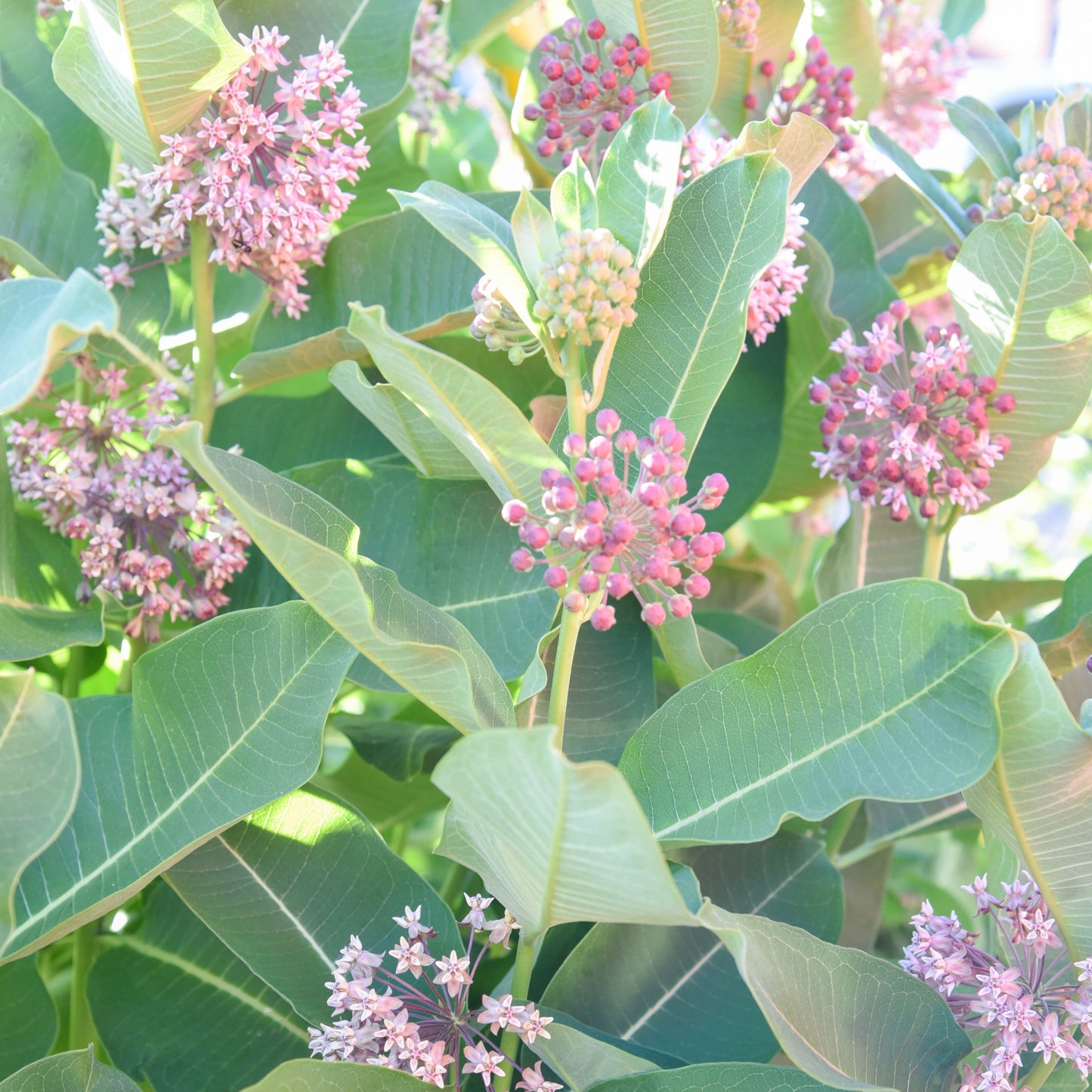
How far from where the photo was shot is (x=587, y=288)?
794 mm

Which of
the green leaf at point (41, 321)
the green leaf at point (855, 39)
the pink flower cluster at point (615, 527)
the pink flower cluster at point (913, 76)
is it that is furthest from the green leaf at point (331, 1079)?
the pink flower cluster at point (913, 76)

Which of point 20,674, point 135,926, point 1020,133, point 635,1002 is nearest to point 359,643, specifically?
point 20,674

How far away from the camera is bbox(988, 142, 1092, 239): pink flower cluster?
1104 mm

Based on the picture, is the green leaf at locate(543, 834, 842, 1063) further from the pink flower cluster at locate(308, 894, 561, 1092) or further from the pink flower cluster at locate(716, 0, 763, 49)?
the pink flower cluster at locate(716, 0, 763, 49)

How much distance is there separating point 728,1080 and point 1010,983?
0.78 feet

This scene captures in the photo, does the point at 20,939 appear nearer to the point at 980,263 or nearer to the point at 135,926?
the point at 135,926

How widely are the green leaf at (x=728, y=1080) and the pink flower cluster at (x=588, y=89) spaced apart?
0.84 m

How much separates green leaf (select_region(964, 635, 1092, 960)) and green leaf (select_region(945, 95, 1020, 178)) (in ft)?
2.08

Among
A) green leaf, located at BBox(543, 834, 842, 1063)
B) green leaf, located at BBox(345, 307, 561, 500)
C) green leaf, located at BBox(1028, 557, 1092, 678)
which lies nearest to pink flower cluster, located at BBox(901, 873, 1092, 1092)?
green leaf, located at BBox(543, 834, 842, 1063)

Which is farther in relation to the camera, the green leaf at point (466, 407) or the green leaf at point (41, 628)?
the green leaf at point (41, 628)

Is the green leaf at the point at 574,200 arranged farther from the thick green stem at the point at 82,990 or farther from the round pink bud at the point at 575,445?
the thick green stem at the point at 82,990

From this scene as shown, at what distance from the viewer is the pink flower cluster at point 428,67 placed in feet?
4.74

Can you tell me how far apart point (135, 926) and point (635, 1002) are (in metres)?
0.51

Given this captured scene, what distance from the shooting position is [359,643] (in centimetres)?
75
